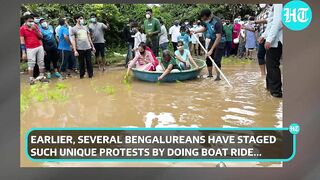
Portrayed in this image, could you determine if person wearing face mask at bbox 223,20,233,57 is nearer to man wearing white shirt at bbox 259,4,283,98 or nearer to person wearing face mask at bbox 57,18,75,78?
man wearing white shirt at bbox 259,4,283,98

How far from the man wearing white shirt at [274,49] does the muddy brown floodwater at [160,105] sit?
81 mm

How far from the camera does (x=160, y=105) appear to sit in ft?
12.6

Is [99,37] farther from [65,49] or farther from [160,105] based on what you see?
[160,105]

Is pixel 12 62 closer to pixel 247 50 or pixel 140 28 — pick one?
pixel 140 28

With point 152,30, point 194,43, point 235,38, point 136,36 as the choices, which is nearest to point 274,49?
point 235,38

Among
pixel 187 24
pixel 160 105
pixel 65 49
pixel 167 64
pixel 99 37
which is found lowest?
pixel 160 105

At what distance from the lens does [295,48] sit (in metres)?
3.69

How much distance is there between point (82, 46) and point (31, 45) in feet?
1.42

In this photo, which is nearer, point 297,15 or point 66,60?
point 297,15

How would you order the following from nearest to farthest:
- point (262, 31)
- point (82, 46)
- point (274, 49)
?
point (274, 49) < point (262, 31) < point (82, 46)

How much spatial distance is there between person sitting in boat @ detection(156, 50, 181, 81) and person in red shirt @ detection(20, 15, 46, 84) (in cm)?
94

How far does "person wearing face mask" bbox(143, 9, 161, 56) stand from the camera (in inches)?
147

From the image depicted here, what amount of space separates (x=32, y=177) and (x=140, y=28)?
139 cm

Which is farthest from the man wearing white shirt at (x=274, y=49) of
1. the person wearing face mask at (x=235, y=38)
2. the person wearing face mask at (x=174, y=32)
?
the person wearing face mask at (x=174, y=32)
